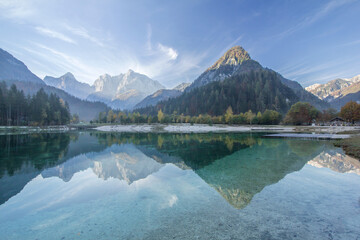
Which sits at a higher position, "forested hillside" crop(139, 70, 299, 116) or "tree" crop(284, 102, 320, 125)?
"forested hillside" crop(139, 70, 299, 116)

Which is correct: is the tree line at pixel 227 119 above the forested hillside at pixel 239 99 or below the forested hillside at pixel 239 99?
below

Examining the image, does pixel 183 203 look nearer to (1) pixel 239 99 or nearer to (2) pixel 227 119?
(2) pixel 227 119

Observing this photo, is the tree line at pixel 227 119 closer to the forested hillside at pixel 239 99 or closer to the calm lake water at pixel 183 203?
the forested hillside at pixel 239 99

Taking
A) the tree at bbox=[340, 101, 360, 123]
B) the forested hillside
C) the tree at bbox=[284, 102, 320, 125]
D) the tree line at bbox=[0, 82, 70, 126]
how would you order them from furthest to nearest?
the forested hillside
the tree at bbox=[284, 102, 320, 125]
the tree at bbox=[340, 101, 360, 123]
the tree line at bbox=[0, 82, 70, 126]

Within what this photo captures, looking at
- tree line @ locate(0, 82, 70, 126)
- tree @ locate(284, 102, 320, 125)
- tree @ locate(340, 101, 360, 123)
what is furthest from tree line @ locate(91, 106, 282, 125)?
tree line @ locate(0, 82, 70, 126)

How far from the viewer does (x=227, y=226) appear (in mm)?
6410

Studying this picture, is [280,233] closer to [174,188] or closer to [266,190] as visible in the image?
[266,190]

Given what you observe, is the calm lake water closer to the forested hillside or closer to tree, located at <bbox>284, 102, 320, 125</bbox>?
tree, located at <bbox>284, 102, 320, 125</bbox>

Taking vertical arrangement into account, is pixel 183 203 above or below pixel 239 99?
below

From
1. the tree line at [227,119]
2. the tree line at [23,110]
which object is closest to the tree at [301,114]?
the tree line at [227,119]

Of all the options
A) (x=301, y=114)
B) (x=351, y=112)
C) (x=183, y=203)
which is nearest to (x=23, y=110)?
(x=183, y=203)

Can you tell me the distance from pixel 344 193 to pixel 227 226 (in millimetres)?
8283

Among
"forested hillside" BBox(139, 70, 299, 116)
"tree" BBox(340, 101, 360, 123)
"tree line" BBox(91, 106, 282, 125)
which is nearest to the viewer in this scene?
"tree" BBox(340, 101, 360, 123)

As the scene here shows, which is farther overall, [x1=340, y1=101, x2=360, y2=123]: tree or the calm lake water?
[x1=340, y1=101, x2=360, y2=123]: tree
